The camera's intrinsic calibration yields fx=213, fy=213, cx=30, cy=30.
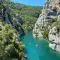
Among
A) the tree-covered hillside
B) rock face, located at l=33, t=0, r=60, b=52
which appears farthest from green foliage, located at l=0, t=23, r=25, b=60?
the tree-covered hillside

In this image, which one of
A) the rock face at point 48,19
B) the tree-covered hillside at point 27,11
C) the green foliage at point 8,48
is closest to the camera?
the green foliage at point 8,48

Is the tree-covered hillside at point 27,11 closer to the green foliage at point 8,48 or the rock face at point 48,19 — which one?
the rock face at point 48,19

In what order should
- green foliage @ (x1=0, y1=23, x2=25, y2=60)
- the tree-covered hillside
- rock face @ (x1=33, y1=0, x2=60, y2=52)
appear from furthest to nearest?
the tree-covered hillside, rock face @ (x1=33, y1=0, x2=60, y2=52), green foliage @ (x1=0, y1=23, x2=25, y2=60)

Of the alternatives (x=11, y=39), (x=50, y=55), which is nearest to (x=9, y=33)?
(x=11, y=39)

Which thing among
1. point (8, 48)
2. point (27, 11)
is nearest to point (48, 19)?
point (8, 48)

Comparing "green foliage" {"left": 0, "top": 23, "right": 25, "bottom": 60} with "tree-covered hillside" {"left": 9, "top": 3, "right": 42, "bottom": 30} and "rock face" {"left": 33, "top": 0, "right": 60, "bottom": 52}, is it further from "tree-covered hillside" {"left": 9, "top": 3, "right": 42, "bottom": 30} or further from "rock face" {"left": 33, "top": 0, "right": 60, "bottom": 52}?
"tree-covered hillside" {"left": 9, "top": 3, "right": 42, "bottom": 30}

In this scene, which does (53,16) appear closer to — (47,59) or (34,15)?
(47,59)

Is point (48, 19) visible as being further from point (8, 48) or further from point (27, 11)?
point (27, 11)

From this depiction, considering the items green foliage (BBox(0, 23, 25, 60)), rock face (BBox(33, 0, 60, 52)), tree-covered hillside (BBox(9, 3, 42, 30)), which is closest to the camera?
green foliage (BBox(0, 23, 25, 60))

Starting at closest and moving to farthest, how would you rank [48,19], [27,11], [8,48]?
[8,48] → [48,19] → [27,11]

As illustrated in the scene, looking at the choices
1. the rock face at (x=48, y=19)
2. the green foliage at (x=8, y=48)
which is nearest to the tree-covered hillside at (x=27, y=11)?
the rock face at (x=48, y=19)

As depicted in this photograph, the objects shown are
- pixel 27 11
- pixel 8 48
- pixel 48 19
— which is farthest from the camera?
pixel 27 11

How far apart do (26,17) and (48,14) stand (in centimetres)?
7154

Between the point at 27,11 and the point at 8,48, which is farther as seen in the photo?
the point at 27,11
